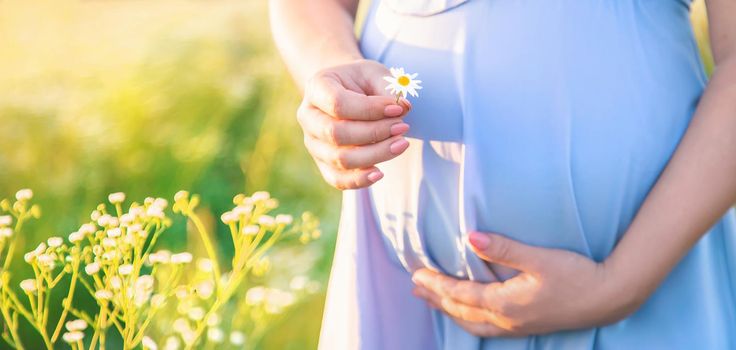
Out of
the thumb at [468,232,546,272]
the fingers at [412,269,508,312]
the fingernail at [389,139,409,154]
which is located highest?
the fingernail at [389,139,409,154]

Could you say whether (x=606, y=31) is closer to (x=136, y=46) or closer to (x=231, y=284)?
(x=231, y=284)

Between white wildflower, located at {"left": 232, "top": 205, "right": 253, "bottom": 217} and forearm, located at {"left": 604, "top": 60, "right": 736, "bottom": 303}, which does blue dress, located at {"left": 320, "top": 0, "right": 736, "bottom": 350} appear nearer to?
forearm, located at {"left": 604, "top": 60, "right": 736, "bottom": 303}

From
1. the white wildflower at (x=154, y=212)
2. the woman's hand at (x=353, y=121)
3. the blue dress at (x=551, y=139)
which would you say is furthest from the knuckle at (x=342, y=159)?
the white wildflower at (x=154, y=212)

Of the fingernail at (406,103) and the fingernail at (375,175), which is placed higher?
the fingernail at (406,103)

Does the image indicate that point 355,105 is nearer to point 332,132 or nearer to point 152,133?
point 332,132

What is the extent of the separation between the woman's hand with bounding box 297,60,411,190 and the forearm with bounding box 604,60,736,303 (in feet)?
0.91

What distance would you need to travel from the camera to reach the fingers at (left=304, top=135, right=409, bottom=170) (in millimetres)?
1100

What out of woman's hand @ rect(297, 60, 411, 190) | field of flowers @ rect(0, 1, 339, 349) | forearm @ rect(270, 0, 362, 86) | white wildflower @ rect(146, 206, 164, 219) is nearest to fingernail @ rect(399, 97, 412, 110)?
woman's hand @ rect(297, 60, 411, 190)

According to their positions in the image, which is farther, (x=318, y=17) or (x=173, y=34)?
(x=173, y=34)

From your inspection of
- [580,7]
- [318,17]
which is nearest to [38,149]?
[318,17]

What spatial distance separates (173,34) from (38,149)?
60 centimetres

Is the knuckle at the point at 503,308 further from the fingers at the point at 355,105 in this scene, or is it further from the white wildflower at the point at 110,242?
the white wildflower at the point at 110,242

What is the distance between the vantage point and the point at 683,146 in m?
1.11

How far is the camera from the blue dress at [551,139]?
1.12 meters
